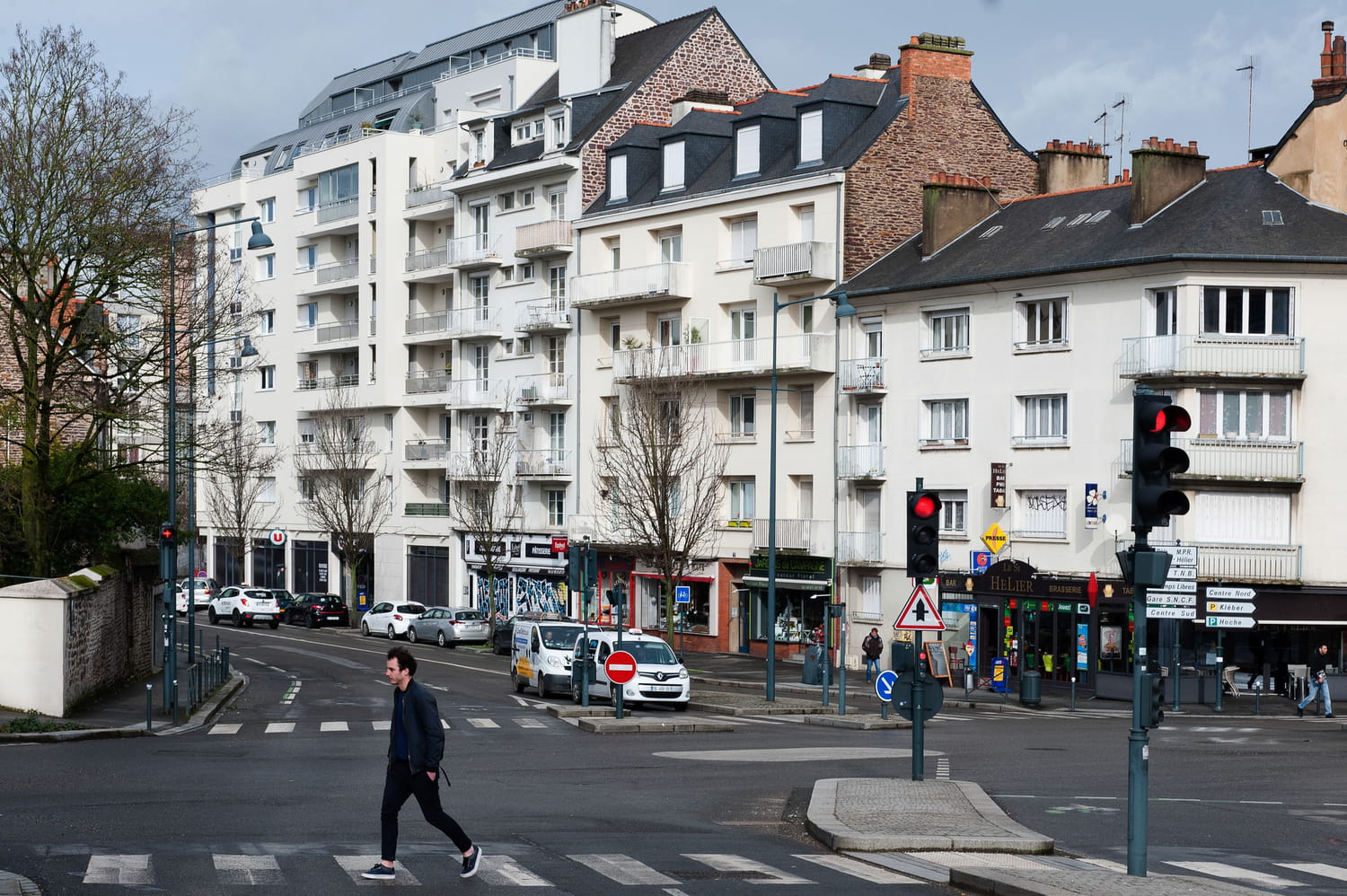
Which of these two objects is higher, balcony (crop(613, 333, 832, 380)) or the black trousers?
balcony (crop(613, 333, 832, 380))

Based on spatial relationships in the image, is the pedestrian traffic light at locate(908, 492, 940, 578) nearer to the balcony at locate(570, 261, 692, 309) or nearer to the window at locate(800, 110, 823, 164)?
the window at locate(800, 110, 823, 164)

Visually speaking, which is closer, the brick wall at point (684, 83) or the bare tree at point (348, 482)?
the brick wall at point (684, 83)

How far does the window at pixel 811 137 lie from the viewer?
52281mm

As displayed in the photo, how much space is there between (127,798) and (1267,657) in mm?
30828

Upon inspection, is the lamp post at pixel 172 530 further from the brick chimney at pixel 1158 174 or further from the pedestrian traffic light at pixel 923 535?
the brick chimney at pixel 1158 174

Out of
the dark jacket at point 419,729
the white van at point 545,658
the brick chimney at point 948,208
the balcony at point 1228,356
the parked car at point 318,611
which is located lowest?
the parked car at point 318,611

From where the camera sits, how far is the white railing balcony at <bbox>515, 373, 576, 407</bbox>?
60781mm

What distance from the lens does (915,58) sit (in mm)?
52312

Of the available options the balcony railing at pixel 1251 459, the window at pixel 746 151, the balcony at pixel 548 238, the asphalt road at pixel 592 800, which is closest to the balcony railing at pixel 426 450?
the balcony at pixel 548 238

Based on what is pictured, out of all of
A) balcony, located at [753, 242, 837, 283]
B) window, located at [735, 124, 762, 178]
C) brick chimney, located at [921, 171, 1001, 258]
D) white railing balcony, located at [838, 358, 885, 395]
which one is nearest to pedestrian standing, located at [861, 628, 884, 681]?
white railing balcony, located at [838, 358, 885, 395]

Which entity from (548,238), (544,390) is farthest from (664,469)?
(548,238)

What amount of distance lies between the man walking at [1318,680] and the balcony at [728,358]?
15.9 metres

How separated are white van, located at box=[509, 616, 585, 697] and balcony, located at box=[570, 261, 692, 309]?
17.7 meters

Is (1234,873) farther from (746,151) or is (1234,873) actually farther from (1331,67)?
(746,151)
